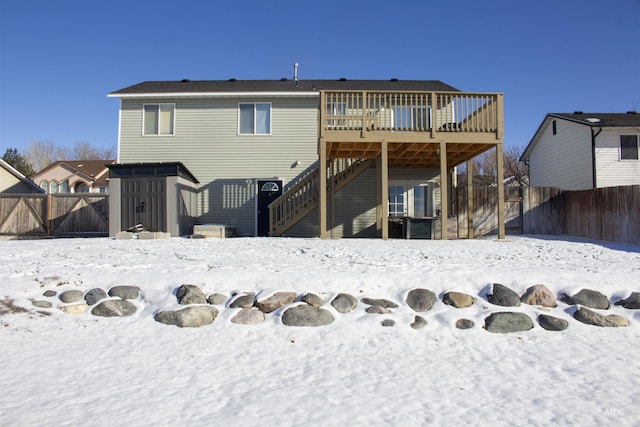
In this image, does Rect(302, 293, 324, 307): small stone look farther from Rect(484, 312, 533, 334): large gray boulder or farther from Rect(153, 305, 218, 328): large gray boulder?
Rect(484, 312, 533, 334): large gray boulder

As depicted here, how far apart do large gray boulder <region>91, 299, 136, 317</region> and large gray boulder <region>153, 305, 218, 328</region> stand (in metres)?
0.40

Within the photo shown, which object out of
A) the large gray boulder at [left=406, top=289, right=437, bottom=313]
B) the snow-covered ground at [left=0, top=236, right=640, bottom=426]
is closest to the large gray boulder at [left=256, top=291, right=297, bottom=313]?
the snow-covered ground at [left=0, top=236, right=640, bottom=426]

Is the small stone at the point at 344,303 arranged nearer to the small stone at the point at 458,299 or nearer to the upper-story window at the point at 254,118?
the small stone at the point at 458,299

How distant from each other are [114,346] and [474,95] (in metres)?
9.38

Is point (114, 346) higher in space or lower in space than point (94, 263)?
lower

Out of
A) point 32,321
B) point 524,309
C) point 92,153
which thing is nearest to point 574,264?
point 524,309

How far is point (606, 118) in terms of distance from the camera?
18.0 m

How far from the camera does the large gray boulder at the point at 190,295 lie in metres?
5.07

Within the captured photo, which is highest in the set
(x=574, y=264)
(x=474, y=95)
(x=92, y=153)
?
(x=92, y=153)

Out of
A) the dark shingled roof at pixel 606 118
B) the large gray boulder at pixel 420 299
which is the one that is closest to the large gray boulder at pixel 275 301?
the large gray boulder at pixel 420 299

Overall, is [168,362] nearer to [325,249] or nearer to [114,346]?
[114,346]

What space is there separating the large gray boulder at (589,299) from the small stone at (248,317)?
376 cm

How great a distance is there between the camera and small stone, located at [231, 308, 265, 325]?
4.75 metres

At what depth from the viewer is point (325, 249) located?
804 centimetres
